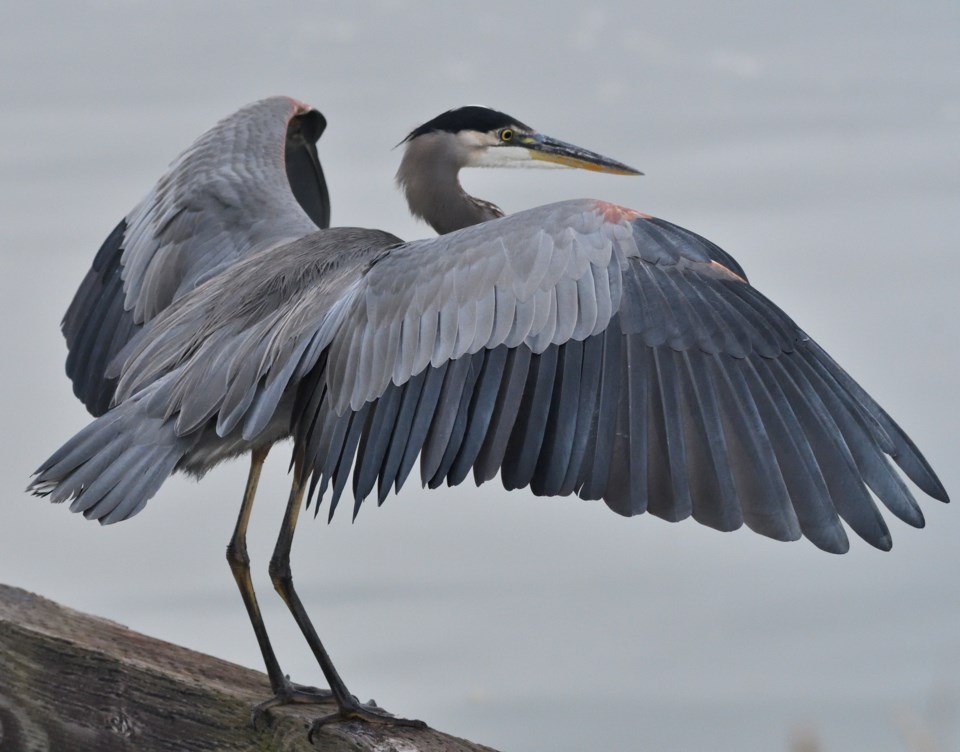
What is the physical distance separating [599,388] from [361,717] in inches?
36.6

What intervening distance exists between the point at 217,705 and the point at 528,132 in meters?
3.69

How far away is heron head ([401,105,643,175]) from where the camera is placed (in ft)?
18.7

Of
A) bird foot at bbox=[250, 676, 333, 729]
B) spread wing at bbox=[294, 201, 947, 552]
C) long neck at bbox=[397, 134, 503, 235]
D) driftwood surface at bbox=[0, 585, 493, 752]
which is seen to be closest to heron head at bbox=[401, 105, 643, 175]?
long neck at bbox=[397, 134, 503, 235]

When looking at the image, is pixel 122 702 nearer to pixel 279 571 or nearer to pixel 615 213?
pixel 279 571

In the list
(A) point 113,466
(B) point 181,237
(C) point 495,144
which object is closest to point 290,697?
(A) point 113,466

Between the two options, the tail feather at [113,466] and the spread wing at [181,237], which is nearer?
the tail feather at [113,466]

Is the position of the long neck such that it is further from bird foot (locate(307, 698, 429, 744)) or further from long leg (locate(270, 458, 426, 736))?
bird foot (locate(307, 698, 429, 744))

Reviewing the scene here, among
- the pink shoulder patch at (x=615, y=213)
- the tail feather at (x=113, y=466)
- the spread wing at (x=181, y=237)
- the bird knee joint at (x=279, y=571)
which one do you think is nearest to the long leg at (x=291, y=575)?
the bird knee joint at (x=279, y=571)

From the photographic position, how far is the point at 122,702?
269cm

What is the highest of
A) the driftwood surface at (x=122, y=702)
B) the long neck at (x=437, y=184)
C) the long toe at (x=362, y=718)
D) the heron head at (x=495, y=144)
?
the heron head at (x=495, y=144)

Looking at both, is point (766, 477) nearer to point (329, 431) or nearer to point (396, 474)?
point (396, 474)

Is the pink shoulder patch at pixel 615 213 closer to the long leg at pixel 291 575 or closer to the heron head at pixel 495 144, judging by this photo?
the long leg at pixel 291 575

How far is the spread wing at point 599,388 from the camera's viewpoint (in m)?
3.02

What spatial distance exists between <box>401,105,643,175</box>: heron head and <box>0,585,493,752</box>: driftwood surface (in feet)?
10.7
